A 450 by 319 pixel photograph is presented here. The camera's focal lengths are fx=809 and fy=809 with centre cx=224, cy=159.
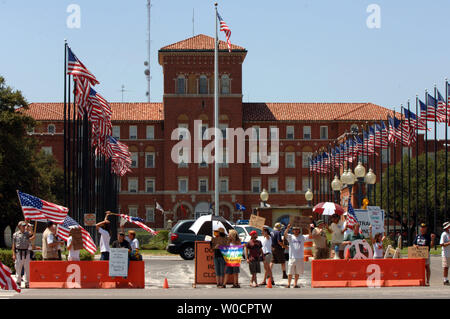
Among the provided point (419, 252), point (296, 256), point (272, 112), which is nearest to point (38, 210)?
point (296, 256)

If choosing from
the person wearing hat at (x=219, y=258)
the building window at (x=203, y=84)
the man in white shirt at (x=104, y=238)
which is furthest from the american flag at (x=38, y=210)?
the building window at (x=203, y=84)

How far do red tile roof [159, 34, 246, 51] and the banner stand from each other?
77119mm

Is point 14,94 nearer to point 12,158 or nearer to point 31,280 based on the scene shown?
point 12,158

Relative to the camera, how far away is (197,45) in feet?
325

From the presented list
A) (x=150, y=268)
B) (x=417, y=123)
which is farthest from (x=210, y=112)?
(x=150, y=268)

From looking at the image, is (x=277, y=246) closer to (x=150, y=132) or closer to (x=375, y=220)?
(x=375, y=220)

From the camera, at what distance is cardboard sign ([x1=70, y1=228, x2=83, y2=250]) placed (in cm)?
2234

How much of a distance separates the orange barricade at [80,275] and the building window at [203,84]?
77.6 m

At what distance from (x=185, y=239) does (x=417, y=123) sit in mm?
13000

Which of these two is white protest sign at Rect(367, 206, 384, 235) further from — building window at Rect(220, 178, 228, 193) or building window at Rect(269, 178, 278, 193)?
building window at Rect(269, 178, 278, 193)

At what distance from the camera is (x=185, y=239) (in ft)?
121

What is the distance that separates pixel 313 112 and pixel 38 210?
84.2 metres

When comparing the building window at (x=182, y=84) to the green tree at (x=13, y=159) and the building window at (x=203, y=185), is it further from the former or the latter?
Result: the green tree at (x=13, y=159)

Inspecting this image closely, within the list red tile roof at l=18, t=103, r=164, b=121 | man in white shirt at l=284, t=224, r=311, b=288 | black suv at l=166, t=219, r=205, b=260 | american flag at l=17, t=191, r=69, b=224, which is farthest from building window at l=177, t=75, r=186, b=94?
man in white shirt at l=284, t=224, r=311, b=288
